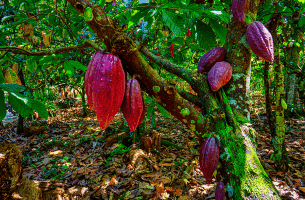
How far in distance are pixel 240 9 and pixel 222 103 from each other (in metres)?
0.44

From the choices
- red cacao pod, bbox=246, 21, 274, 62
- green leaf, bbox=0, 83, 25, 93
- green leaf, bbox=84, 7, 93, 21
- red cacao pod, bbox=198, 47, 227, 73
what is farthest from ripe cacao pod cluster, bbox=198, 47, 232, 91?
green leaf, bbox=0, 83, 25, 93

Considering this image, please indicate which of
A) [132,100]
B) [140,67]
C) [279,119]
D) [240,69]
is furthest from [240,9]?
[279,119]

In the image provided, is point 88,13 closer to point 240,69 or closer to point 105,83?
point 105,83

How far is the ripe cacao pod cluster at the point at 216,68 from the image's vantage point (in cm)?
76

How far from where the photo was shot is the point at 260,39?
75 centimetres

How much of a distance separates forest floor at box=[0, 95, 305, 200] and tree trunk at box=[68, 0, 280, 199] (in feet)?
4.02

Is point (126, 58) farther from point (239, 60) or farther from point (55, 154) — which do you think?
point (55, 154)

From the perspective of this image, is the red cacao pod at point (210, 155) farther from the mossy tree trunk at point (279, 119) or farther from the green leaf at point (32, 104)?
the mossy tree trunk at point (279, 119)

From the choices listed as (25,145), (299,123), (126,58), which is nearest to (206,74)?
(126,58)

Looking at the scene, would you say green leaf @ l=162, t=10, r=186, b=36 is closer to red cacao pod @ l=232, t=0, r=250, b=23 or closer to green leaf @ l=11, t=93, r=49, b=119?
red cacao pod @ l=232, t=0, r=250, b=23

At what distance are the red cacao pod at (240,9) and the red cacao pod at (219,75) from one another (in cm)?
22

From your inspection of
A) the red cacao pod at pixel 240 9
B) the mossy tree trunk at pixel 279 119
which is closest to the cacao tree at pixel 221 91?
the red cacao pod at pixel 240 9

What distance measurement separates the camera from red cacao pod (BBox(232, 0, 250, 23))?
78 cm

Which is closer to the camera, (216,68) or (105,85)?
(105,85)
